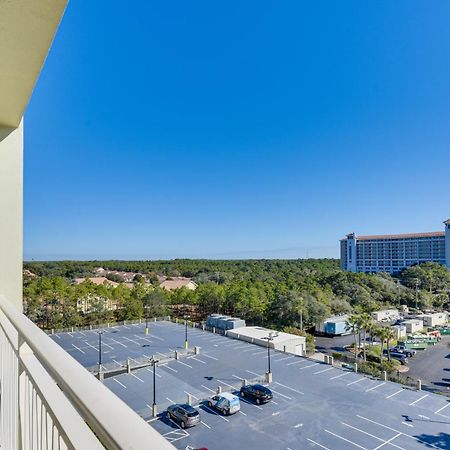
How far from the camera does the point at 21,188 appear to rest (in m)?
2.12

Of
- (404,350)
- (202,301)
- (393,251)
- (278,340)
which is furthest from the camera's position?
(393,251)

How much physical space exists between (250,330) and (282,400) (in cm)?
655

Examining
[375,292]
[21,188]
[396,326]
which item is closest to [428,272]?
[375,292]

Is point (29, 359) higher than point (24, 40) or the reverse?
the reverse

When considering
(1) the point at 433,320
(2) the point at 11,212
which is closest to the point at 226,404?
(2) the point at 11,212

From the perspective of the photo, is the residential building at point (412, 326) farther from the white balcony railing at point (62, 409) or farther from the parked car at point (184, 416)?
the white balcony railing at point (62, 409)

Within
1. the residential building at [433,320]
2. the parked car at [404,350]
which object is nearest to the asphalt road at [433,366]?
the parked car at [404,350]

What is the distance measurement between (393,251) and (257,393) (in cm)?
3992

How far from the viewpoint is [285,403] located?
8133 mm

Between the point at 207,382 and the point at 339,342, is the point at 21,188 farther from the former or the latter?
the point at 339,342

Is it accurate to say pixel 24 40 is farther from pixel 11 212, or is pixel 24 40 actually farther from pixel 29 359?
pixel 11 212

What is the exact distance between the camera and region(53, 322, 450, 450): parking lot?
6.59 m

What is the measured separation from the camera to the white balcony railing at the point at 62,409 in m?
0.40

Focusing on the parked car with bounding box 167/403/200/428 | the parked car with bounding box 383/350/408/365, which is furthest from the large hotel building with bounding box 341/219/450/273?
the parked car with bounding box 167/403/200/428
